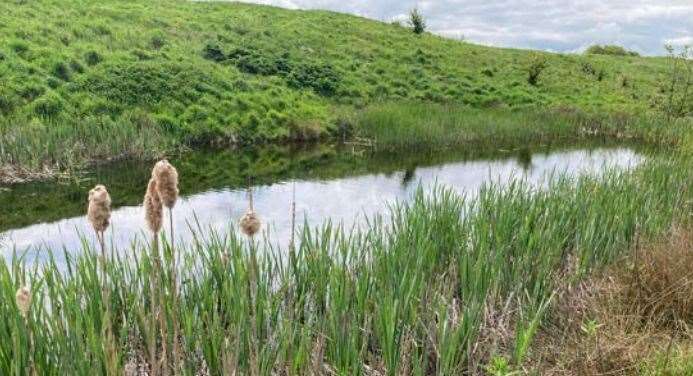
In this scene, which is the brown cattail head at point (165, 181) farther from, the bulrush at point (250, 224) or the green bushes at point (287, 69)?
the green bushes at point (287, 69)

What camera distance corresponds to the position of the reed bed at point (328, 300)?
3537mm

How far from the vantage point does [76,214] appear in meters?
11.0

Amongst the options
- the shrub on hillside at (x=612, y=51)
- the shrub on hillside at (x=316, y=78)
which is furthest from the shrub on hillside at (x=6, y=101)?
the shrub on hillside at (x=612, y=51)

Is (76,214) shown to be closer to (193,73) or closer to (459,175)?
(459,175)

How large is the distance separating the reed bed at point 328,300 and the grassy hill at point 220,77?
10.3 metres

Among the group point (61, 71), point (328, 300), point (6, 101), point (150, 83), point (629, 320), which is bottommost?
point (629, 320)

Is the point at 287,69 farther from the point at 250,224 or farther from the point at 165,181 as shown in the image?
the point at 165,181

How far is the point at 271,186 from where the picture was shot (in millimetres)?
14266

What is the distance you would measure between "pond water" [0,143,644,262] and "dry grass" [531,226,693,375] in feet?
6.07

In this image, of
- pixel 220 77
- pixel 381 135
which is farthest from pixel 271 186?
pixel 220 77

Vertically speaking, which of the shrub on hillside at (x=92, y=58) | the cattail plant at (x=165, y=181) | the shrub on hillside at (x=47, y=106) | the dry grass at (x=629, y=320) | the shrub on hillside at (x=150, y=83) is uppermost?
the shrub on hillside at (x=92, y=58)

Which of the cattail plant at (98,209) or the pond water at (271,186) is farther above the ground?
the cattail plant at (98,209)

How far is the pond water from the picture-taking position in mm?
9859

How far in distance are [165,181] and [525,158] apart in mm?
19039
